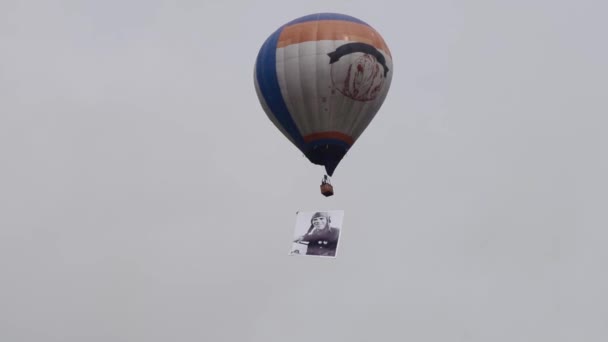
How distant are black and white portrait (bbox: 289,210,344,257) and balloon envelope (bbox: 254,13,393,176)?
5160 millimetres

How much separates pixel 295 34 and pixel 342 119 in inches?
175

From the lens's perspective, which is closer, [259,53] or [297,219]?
[297,219]

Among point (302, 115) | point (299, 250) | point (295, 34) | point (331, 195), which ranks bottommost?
point (299, 250)

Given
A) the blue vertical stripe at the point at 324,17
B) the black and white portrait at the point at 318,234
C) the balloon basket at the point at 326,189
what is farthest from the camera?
the blue vertical stripe at the point at 324,17

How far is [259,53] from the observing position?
47438 mm

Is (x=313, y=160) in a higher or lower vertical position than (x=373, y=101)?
lower

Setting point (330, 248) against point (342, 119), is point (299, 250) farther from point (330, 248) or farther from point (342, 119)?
point (342, 119)

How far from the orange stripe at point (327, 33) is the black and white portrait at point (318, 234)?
8454mm

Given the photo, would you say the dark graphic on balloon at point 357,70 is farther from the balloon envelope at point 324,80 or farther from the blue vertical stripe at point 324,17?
the blue vertical stripe at point 324,17

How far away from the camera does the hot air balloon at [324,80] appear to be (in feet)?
147

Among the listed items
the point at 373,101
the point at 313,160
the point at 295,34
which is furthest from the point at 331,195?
the point at 295,34

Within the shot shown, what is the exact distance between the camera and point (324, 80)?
4484cm

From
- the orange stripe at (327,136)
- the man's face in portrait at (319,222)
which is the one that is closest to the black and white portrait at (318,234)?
the man's face in portrait at (319,222)

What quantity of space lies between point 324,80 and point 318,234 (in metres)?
7.39
